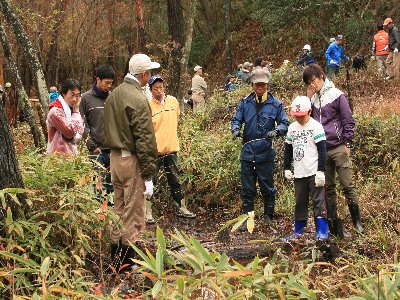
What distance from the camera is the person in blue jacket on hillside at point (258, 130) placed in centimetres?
716

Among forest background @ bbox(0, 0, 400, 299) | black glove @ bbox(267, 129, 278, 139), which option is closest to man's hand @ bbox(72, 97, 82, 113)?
forest background @ bbox(0, 0, 400, 299)

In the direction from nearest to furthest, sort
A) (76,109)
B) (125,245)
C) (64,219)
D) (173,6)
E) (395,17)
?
(64,219) < (125,245) < (76,109) < (173,6) < (395,17)

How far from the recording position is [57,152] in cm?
604

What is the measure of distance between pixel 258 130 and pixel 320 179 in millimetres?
1466

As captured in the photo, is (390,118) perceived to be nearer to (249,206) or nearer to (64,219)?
(249,206)

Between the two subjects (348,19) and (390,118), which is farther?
(348,19)

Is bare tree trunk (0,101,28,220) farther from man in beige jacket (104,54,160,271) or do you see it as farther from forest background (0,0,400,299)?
man in beige jacket (104,54,160,271)

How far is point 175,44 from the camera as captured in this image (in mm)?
12781

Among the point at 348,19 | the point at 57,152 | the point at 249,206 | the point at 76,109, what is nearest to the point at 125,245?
the point at 57,152

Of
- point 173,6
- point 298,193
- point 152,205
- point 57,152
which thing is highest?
point 173,6

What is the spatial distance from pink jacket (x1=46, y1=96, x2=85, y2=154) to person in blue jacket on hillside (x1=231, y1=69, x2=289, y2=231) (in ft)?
6.29

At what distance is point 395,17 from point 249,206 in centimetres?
1867

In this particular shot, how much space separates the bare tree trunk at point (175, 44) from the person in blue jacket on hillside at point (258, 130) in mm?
5741

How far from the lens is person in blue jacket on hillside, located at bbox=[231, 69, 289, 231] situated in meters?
7.16
